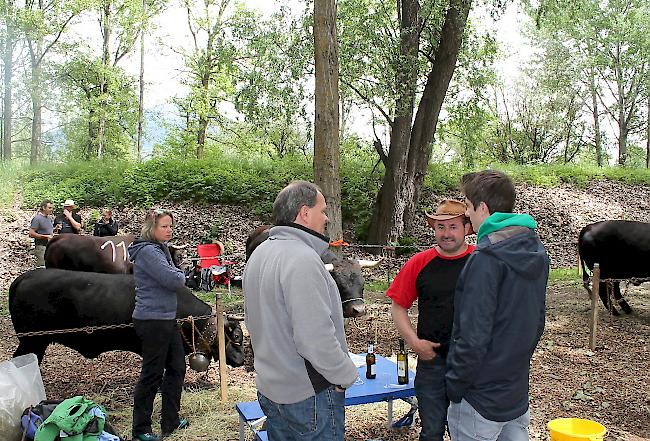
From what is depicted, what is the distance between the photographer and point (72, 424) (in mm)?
3914

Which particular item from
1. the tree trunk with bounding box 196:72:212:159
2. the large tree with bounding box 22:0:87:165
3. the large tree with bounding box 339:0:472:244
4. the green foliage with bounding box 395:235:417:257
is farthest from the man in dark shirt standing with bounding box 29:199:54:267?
the tree trunk with bounding box 196:72:212:159

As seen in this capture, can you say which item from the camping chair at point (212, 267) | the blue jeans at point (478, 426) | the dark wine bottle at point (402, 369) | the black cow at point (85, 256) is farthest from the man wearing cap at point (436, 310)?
the camping chair at point (212, 267)

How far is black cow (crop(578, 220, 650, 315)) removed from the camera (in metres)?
9.19

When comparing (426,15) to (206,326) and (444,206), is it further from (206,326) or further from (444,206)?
(444,206)

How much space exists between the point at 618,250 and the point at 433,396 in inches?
283

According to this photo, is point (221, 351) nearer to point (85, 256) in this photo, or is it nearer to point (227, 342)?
point (227, 342)

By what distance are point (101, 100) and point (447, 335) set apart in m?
26.4

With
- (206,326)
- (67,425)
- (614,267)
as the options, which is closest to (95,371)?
(206,326)

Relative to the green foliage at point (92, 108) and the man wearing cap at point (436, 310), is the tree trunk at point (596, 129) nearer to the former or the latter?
the green foliage at point (92, 108)

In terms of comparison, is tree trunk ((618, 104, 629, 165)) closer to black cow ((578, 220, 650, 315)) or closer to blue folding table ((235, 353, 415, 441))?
black cow ((578, 220, 650, 315))

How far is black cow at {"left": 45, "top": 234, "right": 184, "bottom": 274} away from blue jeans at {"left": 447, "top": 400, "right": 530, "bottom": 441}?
8.52 m

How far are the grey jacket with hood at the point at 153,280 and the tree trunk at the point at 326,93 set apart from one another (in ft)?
18.7

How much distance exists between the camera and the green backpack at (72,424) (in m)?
3.91

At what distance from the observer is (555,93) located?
26953 mm
